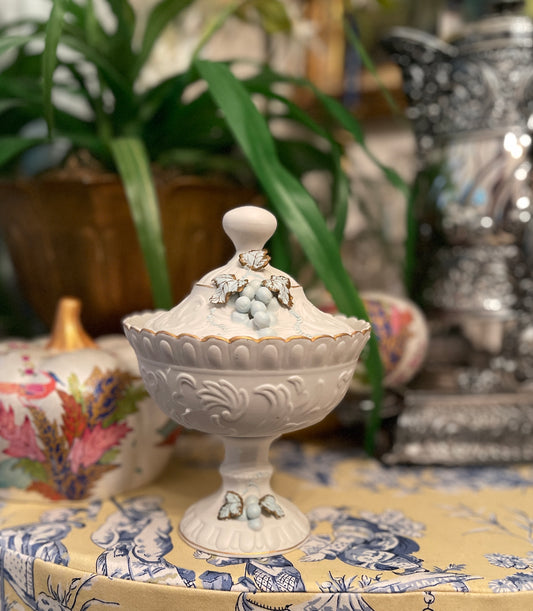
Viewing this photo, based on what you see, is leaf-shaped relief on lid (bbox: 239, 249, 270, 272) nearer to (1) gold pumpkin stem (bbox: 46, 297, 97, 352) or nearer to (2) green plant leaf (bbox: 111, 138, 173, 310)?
(2) green plant leaf (bbox: 111, 138, 173, 310)

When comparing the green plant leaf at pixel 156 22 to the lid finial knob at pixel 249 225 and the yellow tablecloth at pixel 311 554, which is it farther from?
the yellow tablecloth at pixel 311 554

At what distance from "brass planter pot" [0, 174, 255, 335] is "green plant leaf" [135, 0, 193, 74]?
0.49 feet

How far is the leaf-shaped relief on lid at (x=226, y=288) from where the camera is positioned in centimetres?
46

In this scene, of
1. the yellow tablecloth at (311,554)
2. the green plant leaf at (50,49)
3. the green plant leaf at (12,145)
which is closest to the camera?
the yellow tablecloth at (311,554)

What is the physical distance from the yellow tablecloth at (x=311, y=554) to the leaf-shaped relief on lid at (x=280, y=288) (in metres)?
0.21

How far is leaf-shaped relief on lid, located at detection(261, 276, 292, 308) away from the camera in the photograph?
0.46m

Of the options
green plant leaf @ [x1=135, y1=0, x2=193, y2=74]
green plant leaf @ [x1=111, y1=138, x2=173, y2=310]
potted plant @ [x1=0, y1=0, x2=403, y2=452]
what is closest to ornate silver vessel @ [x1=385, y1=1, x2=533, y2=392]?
potted plant @ [x1=0, y1=0, x2=403, y2=452]

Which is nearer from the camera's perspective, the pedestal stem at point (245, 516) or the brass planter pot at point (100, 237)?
the pedestal stem at point (245, 516)

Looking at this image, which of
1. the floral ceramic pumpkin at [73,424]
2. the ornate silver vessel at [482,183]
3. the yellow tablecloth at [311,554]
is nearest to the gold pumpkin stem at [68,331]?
the floral ceramic pumpkin at [73,424]

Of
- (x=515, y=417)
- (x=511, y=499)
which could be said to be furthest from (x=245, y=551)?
(x=515, y=417)

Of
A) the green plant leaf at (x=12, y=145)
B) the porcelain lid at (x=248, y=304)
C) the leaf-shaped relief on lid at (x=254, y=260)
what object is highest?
the green plant leaf at (x=12, y=145)

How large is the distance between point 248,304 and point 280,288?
0.10 feet

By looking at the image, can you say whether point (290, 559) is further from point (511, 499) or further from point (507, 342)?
point (507, 342)

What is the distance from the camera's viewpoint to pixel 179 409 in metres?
0.47
